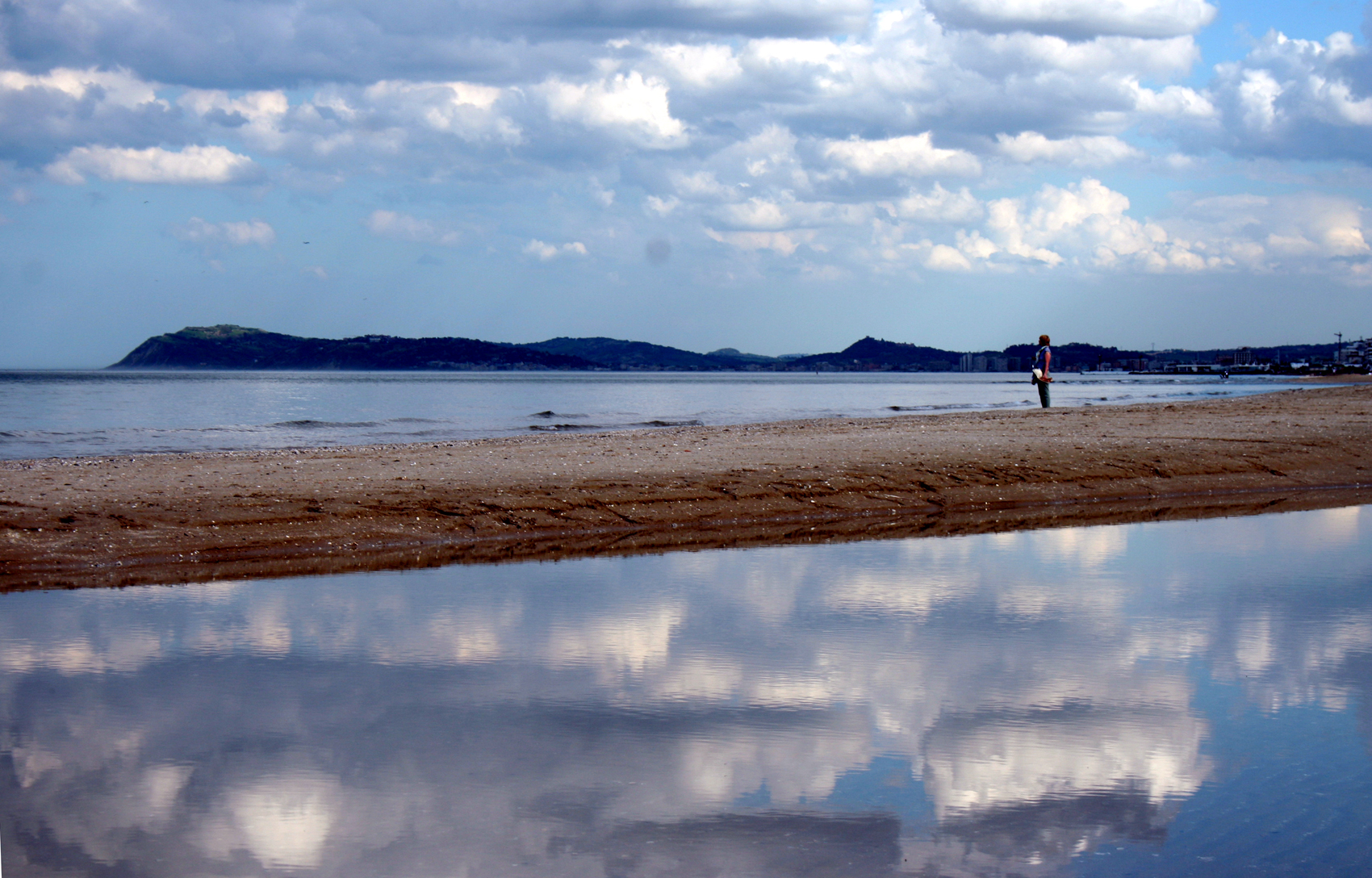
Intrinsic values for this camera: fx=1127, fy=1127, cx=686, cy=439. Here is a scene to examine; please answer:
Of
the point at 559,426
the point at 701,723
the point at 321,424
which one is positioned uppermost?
the point at 321,424

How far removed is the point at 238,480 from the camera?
1424 cm

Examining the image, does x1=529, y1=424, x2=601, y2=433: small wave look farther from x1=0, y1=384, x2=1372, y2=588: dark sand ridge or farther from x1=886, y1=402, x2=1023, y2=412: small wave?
x1=886, y1=402, x2=1023, y2=412: small wave

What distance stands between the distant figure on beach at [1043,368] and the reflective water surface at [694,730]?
18.4 meters

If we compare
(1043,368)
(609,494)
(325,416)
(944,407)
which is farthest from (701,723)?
(944,407)

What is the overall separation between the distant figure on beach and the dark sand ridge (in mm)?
6122

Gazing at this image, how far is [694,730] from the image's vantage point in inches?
216

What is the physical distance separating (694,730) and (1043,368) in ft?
80.1

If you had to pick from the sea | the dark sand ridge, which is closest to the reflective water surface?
the sea

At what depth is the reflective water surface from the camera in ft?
13.9

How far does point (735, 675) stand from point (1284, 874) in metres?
3.11

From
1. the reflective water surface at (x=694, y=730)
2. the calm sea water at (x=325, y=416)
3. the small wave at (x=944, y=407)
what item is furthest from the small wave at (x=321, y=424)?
the reflective water surface at (x=694, y=730)

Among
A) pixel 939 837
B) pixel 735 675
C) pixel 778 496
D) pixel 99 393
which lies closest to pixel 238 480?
pixel 778 496

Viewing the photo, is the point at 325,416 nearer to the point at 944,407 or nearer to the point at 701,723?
the point at 944,407

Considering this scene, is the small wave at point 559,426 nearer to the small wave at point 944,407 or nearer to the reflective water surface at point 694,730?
the small wave at point 944,407
